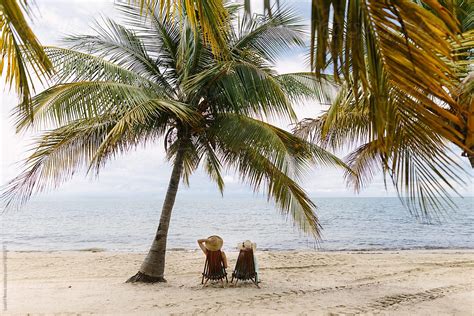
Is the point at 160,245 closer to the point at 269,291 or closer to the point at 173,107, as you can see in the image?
the point at 269,291

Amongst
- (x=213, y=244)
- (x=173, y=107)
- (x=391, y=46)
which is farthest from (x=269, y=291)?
(x=391, y=46)

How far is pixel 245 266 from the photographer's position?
9.16 metres

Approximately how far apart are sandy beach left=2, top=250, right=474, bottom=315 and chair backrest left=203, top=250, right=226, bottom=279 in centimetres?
27

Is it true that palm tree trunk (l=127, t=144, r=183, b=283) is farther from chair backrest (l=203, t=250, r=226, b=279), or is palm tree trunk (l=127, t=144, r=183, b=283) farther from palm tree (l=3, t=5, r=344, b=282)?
chair backrest (l=203, t=250, r=226, b=279)

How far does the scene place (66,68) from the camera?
26.1 ft

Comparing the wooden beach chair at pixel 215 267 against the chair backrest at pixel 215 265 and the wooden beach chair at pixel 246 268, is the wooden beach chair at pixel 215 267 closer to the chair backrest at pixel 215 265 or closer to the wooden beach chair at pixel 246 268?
the chair backrest at pixel 215 265

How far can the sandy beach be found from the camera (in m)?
A: 7.52

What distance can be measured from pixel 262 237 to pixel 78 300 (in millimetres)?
26568

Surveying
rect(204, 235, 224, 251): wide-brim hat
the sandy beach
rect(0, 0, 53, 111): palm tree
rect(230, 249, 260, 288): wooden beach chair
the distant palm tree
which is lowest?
the sandy beach

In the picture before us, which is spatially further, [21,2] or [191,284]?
[191,284]

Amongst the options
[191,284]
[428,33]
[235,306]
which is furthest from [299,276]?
[428,33]

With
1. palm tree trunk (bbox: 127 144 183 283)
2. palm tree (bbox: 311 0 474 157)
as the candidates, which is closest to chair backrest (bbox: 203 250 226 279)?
palm tree trunk (bbox: 127 144 183 283)

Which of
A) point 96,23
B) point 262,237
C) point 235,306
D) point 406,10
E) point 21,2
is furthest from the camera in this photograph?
point 262,237

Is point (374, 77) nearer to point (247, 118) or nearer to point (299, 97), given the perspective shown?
point (247, 118)
